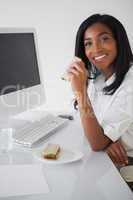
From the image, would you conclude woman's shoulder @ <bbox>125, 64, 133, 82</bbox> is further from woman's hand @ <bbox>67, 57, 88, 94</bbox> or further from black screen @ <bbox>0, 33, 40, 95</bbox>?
black screen @ <bbox>0, 33, 40, 95</bbox>

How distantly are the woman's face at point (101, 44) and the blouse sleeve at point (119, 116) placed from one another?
0.23 meters

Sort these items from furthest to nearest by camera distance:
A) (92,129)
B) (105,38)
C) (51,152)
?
(105,38)
(92,129)
(51,152)

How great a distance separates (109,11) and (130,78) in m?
1.28

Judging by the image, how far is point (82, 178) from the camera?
1041 mm

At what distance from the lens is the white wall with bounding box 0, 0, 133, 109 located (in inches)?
101

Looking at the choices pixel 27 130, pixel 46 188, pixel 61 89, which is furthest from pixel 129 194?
pixel 61 89

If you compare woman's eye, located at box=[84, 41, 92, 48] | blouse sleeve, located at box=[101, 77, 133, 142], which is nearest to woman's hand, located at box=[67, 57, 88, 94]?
blouse sleeve, located at box=[101, 77, 133, 142]

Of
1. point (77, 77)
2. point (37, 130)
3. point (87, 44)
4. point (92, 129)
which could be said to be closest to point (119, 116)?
point (92, 129)

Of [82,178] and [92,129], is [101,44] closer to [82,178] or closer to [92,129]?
[92,129]

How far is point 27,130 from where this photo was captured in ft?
4.79

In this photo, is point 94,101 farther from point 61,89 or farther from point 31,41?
point 61,89

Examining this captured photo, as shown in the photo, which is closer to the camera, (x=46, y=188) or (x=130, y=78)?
(x=46, y=188)

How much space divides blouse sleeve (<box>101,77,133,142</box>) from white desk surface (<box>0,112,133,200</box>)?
0.13 metres

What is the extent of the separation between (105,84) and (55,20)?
110cm
